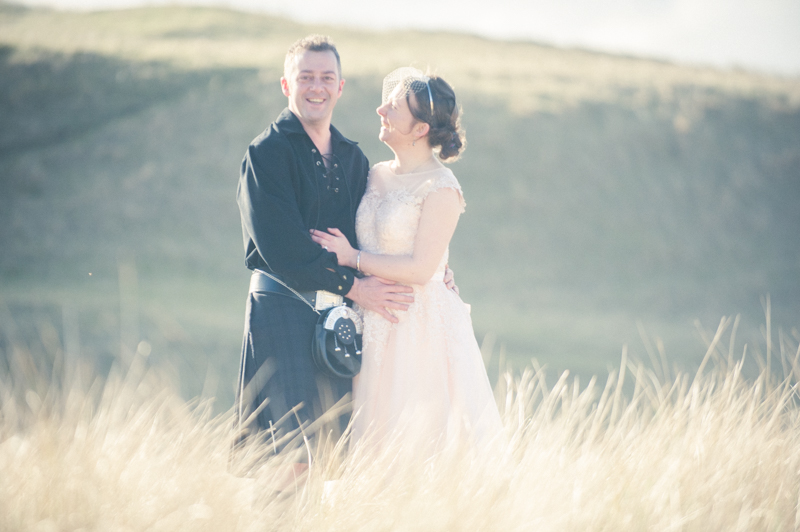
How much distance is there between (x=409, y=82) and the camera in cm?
331

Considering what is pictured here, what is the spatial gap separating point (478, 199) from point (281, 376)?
54.9ft

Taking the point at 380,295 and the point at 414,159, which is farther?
the point at 414,159

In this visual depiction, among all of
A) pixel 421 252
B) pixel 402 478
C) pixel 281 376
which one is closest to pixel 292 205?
pixel 421 252

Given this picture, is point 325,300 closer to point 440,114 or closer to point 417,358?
point 417,358

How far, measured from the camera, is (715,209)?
785 inches

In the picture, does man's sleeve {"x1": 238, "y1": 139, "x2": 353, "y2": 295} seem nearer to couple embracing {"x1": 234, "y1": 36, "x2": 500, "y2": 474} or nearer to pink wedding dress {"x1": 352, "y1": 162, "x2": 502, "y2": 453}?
couple embracing {"x1": 234, "y1": 36, "x2": 500, "y2": 474}

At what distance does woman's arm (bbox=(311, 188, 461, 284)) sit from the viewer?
3132mm

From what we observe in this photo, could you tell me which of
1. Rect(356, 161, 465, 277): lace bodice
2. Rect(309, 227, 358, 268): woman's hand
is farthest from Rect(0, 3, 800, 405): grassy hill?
Rect(309, 227, 358, 268): woman's hand

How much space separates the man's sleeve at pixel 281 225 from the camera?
2.88m

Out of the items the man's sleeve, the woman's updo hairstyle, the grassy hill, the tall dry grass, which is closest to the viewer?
the tall dry grass

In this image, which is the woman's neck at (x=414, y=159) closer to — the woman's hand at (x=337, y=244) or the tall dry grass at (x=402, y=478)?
the woman's hand at (x=337, y=244)

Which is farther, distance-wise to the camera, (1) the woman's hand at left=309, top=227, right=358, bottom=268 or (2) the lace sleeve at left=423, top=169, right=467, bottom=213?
(2) the lace sleeve at left=423, top=169, right=467, bottom=213

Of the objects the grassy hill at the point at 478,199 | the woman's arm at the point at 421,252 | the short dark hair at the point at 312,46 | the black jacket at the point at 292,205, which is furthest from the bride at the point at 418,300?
the grassy hill at the point at 478,199

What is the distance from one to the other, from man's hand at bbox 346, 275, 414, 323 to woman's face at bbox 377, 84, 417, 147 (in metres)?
0.67
